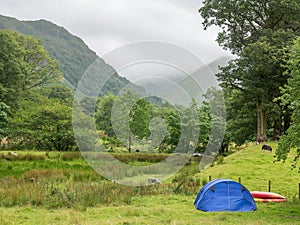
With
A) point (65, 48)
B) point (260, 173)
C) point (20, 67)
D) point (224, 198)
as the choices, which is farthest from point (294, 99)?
point (65, 48)

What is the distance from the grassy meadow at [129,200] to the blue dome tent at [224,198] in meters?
0.41

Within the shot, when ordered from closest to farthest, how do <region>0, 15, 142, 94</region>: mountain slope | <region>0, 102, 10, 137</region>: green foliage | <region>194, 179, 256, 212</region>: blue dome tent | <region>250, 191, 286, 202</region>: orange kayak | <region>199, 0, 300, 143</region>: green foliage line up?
1. <region>194, 179, 256, 212</region>: blue dome tent
2. <region>250, 191, 286, 202</region>: orange kayak
3. <region>199, 0, 300, 143</region>: green foliage
4. <region>0, 102, 10, 137</region>: green foliage
5. <region>0, 15, 142, 94</region>: mountain slope

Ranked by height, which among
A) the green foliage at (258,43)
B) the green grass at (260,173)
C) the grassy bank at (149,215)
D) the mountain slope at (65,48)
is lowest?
the grassy bank at (149,215)

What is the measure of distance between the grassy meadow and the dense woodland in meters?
6.56

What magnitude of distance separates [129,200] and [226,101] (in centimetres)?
2705

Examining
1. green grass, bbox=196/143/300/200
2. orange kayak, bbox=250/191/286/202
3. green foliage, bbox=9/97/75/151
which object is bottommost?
orange kayak, bbox=250/191/286/202

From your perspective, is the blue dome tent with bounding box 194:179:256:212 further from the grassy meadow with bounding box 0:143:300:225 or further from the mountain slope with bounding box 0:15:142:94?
the mountain slope with bounding box 0:15:142:94

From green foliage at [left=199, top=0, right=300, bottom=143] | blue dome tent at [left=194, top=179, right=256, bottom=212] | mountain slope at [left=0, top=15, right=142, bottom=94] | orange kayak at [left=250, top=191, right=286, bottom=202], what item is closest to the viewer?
blue dome tent at [left=194, top=179, right=256, bottom=212]

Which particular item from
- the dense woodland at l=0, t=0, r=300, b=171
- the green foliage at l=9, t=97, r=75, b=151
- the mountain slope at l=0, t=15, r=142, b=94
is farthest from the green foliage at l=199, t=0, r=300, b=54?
the mountain slope at l=0, t=15, r=142, b=94

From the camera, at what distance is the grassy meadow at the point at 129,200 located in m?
9.70

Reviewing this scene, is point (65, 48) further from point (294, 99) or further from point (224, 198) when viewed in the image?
point (294, 99)

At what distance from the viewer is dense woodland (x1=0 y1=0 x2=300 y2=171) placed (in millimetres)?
25250

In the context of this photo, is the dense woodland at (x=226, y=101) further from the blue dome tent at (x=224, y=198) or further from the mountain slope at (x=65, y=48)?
the mountain slope at (x=65, y=48)

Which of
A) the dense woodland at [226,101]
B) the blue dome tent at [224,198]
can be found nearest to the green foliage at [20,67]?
the dense woodland at [226,101]
